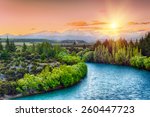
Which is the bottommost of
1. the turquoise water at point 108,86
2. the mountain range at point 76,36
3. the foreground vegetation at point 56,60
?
the turquoise water at point 108,86

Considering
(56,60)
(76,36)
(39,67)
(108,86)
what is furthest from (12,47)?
(108,86)

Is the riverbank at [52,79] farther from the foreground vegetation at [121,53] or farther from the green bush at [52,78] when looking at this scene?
the foreground vegetation at [121,53]

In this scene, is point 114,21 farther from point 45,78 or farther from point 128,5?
point 45,78

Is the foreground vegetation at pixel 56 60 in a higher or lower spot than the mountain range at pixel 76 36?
lower

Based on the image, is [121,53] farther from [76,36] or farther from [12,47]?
[12,47]

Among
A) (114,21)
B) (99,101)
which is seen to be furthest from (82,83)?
(114,21)

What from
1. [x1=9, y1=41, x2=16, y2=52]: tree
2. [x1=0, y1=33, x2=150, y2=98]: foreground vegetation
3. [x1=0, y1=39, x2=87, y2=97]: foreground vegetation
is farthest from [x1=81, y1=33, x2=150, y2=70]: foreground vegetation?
[x1=9, y1=41, x2=16, y2=52]: tree

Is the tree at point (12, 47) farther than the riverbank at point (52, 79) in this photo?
Yes

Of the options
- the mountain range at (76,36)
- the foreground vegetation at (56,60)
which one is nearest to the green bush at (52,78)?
the foreground vegetation at (56,60)
